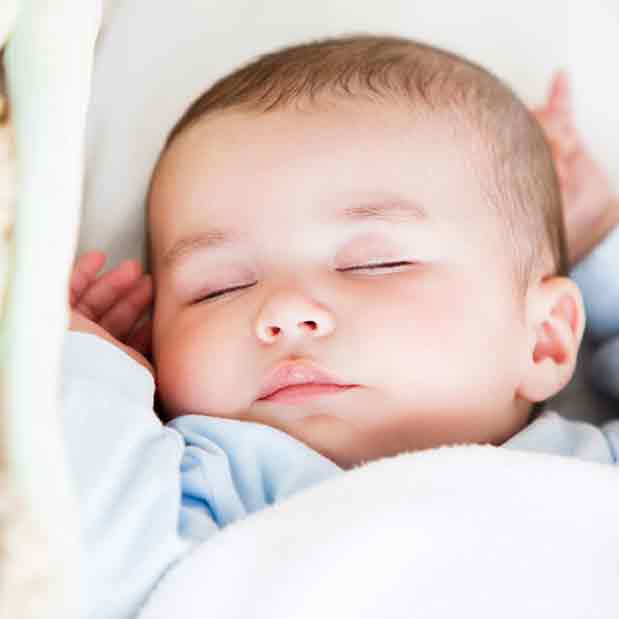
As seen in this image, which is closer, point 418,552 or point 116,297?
point 418,552

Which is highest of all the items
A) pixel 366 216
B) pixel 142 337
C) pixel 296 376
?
pixel 366 216

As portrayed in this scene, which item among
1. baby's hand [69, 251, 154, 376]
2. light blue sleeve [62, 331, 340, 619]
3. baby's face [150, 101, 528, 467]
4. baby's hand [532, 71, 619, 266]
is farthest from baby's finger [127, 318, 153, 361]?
baby's hand [532, 71, 619, 266]

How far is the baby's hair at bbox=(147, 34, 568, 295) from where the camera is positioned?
1.10 metres

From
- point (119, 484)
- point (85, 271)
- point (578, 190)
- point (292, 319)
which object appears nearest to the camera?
point (119, 484)

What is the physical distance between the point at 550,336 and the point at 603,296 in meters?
0.22

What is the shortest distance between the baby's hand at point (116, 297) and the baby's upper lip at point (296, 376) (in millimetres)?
310

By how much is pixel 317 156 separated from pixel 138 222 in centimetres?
35

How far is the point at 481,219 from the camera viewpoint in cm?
107

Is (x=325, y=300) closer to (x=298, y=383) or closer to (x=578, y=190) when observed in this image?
(x=298, y=383)

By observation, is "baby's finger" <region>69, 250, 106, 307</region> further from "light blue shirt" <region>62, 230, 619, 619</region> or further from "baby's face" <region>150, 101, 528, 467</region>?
"light blue shirt" <region>62, 230, 619, 619</region>

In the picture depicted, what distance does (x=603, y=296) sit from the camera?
131cm

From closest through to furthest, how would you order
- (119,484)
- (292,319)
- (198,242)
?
(119,484)
(292,319)
(198,242)

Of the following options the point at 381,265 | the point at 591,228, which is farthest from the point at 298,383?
the point at 591,228

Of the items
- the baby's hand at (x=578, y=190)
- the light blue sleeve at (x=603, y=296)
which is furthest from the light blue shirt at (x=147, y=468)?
the baby's hand at (x=578, y=190)
